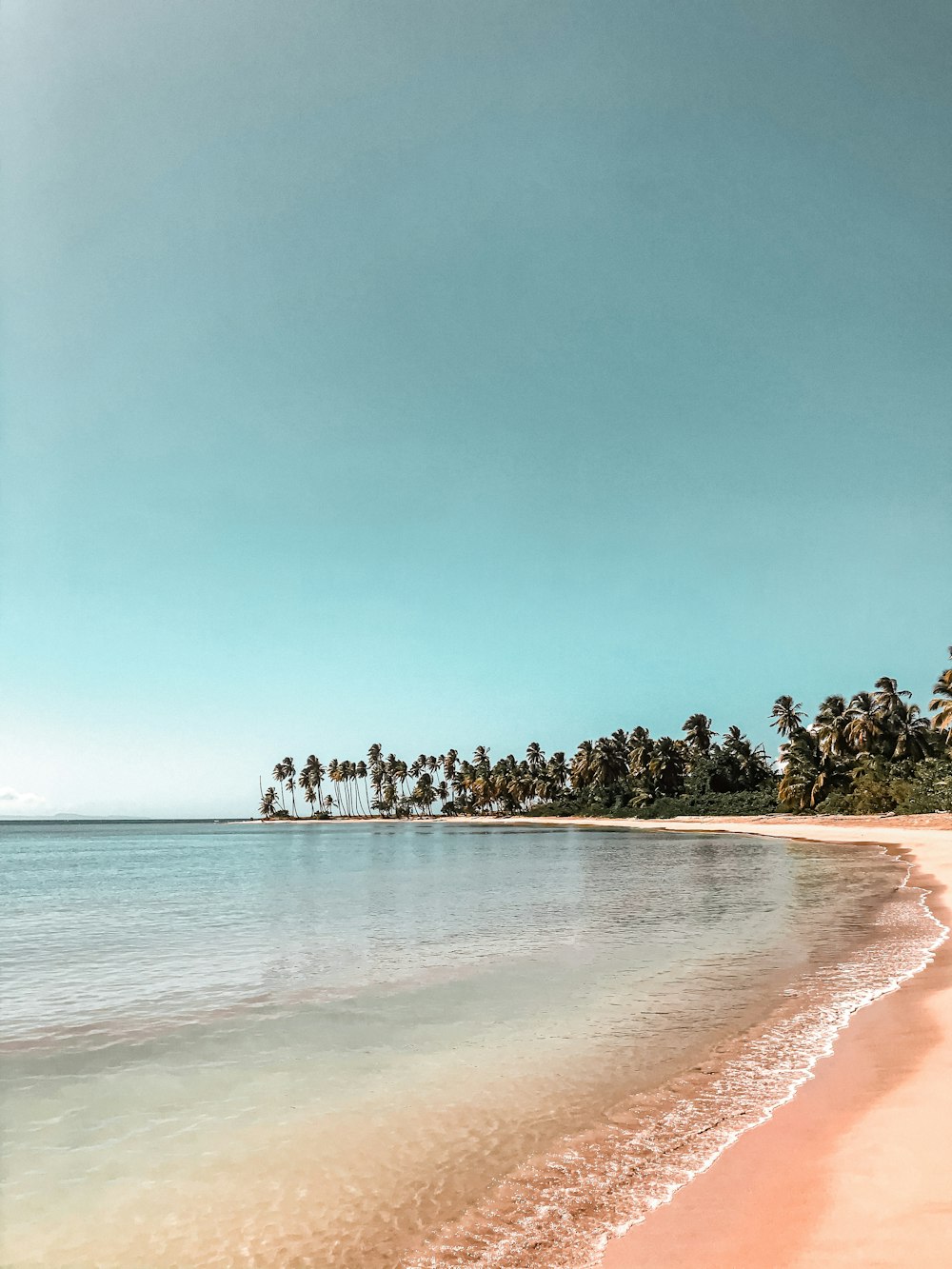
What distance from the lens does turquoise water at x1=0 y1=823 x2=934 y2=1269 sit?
4926 mm

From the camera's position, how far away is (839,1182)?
16.0 ft

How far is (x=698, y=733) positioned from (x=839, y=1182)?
110 metres

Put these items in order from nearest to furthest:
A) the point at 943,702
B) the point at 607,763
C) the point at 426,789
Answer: the point at 943,702 < the point at 607,763 < the point at 426,789

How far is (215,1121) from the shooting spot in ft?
21.6

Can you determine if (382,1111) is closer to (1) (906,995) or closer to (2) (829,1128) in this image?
(2) (829,1128)

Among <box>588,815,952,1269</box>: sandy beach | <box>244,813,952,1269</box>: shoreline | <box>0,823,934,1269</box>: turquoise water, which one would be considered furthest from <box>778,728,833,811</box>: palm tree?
<box>588,815,952,1269</box>: sandy beach

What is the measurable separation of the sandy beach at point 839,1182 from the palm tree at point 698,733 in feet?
346

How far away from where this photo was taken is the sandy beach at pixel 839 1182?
163 inches

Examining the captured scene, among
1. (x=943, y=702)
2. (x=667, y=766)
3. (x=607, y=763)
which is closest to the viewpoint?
(x=943, y=702)

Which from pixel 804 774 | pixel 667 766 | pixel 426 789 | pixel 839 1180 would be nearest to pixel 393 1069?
pixel 839 1180

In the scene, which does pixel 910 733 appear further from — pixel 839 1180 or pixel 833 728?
pixel 839 1180

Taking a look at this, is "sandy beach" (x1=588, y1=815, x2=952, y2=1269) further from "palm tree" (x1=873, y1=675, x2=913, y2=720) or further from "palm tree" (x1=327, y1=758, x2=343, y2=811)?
"palm tree" (x1=327, y1=758, x2=343, y2=811)

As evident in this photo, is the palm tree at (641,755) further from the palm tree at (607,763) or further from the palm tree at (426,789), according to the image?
the palm tree at (426,789)

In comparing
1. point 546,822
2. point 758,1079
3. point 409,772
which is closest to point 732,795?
point 546,822
